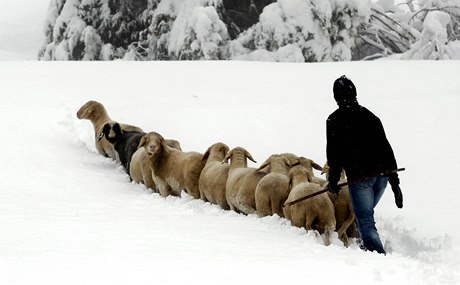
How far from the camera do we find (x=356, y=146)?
5.73 m

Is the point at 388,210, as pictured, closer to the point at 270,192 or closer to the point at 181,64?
the point at 270,192

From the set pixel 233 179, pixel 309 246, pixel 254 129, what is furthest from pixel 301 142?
pixel 309 246

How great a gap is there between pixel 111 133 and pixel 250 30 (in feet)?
36.5

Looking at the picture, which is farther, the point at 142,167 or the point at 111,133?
the point at 111,133

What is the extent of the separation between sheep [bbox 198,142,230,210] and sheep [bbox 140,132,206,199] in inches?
5.7

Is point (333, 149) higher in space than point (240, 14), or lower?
higher

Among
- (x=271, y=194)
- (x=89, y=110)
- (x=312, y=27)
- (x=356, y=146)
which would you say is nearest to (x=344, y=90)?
(x=356, y=146)

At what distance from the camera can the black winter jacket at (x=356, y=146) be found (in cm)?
571

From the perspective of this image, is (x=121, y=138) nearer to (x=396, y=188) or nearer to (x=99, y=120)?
(x=99, y=120)

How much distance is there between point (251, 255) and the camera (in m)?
4.70

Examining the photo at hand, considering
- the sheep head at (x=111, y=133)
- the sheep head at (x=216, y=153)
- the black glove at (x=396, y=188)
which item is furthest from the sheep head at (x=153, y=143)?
the black glove at (x=396, y=188)

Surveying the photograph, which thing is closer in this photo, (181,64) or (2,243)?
(2,243)

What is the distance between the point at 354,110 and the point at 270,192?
1064 mm

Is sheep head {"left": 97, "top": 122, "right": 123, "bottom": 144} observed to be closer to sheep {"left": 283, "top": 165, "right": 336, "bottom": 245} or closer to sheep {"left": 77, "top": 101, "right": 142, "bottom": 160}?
sheep {"left": 77, "top": 101, "right": 142, "bottom": 160}
